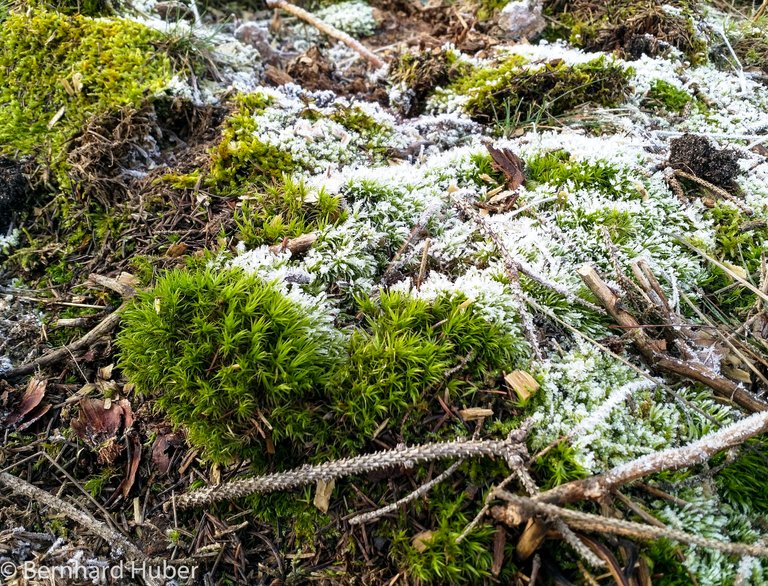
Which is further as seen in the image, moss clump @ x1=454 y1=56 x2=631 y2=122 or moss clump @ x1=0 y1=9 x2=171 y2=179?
moss clump @ x1=454 y1=56 x2=631 y2=122

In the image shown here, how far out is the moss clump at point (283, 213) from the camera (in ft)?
11.9

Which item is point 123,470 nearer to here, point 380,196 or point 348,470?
point 348,470

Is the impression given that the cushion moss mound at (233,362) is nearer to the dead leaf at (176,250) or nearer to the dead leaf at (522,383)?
the dead leaf at (176,250)

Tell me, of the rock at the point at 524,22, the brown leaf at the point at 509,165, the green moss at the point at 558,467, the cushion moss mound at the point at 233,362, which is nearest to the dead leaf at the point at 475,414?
the green moss at the point at 558,467

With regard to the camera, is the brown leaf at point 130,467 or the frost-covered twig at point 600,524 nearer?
the frost-covered twig at point 600,524

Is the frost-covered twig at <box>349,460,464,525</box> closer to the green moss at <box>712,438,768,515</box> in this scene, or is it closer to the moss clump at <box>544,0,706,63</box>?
the green moss at <box>712,438,768,515</box>

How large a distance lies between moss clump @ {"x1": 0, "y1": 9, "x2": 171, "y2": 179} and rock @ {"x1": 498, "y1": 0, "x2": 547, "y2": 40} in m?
3.56

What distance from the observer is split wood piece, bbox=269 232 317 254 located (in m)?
3.48

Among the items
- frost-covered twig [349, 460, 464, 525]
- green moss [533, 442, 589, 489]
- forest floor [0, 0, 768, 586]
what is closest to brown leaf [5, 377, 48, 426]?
forest floor [0, 0, 768, 586]

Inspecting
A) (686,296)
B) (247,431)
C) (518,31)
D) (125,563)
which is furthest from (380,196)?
(518,31)

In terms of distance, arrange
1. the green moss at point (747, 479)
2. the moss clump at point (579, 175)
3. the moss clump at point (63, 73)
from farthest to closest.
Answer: the moss clump at point (63, 73) → the moss clump at point (579, 175) → the green moss at point (747, 479)

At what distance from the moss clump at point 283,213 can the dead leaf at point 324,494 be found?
160 cm

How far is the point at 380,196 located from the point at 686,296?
2.12 m

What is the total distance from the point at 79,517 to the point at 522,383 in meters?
2.56
